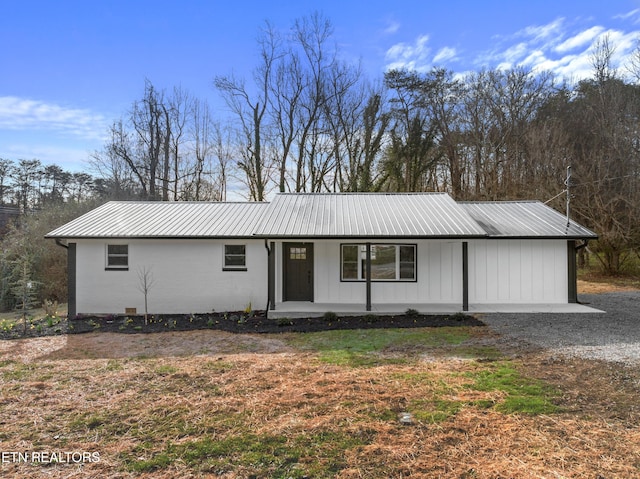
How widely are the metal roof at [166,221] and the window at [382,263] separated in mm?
3044

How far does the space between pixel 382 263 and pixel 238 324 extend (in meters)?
4.57

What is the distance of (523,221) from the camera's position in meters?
11.6

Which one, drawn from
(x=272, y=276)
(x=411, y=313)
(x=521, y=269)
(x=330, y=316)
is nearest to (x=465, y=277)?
(x=411, y=313)

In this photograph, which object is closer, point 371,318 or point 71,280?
point 371,318

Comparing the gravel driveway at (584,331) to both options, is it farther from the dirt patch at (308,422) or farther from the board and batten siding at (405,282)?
the board and batten siding at (405,282)

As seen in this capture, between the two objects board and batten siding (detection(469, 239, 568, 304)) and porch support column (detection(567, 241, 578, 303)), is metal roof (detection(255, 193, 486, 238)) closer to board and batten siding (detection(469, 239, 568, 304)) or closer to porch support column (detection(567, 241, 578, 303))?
board and batten siding (detection(469, 239, 568, 304))

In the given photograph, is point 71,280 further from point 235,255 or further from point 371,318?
point 371,318

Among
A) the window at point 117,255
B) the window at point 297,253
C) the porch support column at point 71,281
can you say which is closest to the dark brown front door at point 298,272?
the window at point 297,253

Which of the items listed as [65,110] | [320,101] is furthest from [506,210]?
[65,110]

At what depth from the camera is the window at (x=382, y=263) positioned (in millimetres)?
10844

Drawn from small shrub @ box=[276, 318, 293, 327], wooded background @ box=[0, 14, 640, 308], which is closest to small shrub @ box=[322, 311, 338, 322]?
small shrub @ box=[276, 318, 293, 327]

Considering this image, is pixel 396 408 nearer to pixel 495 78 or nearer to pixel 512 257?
pixel 512 257

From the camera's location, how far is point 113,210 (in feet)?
41.9

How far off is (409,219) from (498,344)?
16.0ft
